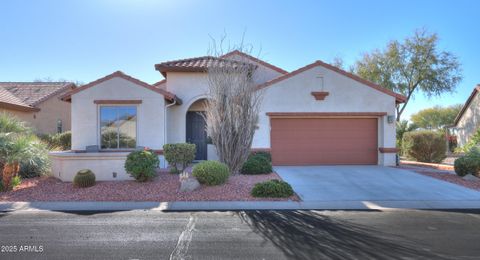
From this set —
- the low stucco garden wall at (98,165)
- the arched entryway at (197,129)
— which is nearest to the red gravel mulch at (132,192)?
the low stucco garden wall at (98,165)

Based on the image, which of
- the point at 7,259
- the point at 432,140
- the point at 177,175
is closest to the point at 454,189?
the point at 432,140

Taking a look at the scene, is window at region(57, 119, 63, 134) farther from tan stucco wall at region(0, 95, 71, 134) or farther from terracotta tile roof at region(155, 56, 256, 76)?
terracotta tile roof at region(155, 56, 256, 76)

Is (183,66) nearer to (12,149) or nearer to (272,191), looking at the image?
(12,149)

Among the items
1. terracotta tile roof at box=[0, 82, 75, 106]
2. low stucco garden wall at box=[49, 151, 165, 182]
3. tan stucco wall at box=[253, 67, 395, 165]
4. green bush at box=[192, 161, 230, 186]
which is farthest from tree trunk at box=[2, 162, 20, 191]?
terracotta tile roof at box=[0, 82, 75, 106]

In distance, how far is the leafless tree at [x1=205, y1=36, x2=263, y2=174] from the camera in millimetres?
10602

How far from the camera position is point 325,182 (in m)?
10.3

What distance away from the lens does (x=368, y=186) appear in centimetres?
987

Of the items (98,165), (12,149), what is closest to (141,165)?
(98,165)

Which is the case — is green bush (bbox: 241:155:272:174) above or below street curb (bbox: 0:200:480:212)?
above

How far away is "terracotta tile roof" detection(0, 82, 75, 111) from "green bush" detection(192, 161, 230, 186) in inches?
595

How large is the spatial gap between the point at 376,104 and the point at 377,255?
10448 mm

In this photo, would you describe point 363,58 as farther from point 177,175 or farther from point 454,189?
point 177,175

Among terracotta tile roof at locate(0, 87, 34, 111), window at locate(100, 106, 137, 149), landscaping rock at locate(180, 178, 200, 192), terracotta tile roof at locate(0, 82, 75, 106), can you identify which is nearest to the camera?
landscaping rock at locate(180, 178, 200, 192)

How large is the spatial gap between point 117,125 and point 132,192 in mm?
5199
